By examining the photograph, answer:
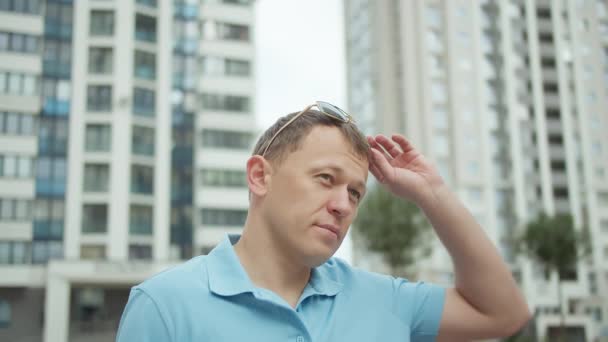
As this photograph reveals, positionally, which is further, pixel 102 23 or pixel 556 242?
pixel 556 242

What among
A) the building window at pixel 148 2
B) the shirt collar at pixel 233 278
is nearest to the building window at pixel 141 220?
the building window at pixel 148 2

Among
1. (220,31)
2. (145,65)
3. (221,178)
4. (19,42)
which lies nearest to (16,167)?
(19,42)

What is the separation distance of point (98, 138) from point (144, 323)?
31333 mm

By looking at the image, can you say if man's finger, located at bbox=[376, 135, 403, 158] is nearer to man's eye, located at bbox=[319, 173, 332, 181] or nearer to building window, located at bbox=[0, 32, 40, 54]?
man's eye, located at bbox=[319, 173, 332, 181]

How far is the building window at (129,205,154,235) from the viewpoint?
3095cm

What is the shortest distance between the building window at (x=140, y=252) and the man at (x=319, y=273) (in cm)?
3030

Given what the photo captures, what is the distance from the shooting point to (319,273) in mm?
1882

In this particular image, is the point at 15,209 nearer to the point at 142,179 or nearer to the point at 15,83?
the point at 142,179

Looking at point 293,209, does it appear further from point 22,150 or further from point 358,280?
point 22,150

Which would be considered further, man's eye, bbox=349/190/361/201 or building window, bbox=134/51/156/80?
building window, bbox=134/51/156/80

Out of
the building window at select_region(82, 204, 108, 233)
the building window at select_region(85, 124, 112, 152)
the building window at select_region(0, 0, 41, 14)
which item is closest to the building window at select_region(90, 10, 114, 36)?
the building window at select_region(0, 0, 41, 14)

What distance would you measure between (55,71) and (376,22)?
23300 mm

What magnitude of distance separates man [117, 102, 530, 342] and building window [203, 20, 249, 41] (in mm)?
33290

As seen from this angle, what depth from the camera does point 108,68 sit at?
104 ft
